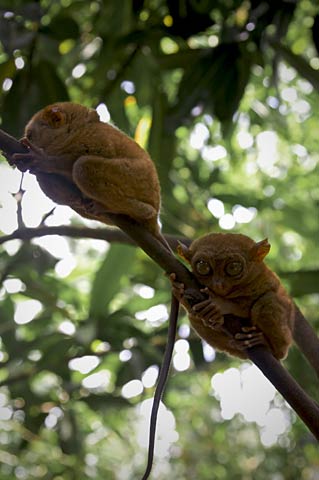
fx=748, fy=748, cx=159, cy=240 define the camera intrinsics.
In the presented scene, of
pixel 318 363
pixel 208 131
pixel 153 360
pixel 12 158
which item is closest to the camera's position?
pixel 12 158

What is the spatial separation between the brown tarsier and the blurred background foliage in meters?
0.58

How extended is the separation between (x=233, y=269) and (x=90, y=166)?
0.52 meters

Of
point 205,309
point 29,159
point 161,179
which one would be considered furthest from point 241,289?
point 161,179

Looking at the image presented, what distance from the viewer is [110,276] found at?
4.47 m

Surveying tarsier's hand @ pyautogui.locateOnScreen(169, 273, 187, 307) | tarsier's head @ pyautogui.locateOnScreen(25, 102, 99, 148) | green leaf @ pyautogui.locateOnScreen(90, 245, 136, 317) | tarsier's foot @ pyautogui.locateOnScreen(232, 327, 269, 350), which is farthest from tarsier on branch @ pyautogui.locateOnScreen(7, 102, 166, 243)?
green leaf @ pyautogui.locateOnScreen(90, 245, 136, 317)

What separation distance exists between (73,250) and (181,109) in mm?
2198

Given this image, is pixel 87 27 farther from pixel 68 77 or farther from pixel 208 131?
pixel 208 131

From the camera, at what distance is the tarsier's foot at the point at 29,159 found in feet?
6.40

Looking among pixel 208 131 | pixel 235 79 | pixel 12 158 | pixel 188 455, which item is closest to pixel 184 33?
pixel 235 79

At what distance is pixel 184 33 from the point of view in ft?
12.8

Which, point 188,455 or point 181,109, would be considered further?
point 188,455

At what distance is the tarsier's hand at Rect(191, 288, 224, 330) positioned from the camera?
1910mm

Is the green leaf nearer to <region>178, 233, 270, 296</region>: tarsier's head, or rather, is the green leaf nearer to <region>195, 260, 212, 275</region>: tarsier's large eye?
<region>178, 233, 270, 296</region>: tarsier's head

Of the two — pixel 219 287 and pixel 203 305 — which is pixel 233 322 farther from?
pixel 203 305
